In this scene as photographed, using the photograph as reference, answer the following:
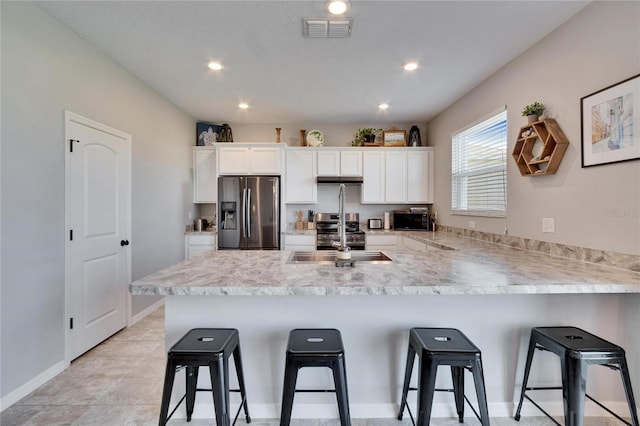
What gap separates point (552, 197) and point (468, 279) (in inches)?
54.0

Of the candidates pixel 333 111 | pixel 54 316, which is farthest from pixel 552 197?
pixel 54 316

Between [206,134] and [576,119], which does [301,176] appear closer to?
[206,134]

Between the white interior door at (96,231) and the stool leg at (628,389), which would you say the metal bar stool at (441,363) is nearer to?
the stool leg at (628,389)

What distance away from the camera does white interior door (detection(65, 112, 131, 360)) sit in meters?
2.38

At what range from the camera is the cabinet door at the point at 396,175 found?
456 centimetres

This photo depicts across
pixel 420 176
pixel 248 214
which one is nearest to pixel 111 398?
pixel 248 214

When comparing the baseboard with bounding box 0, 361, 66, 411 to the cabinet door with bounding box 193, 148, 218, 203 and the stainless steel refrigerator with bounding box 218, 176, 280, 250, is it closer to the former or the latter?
the stainless steel refrigerator with bounding box 218, 176, 280, 250

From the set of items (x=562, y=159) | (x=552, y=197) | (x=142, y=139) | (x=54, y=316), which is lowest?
(x=54, y=316)

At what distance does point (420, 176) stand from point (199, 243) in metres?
3.55

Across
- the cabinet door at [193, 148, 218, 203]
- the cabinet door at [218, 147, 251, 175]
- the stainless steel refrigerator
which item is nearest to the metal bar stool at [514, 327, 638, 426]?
the stainless steel refrigerator

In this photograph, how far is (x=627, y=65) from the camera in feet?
5.68

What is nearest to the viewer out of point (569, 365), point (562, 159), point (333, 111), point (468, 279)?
point (569, 365)

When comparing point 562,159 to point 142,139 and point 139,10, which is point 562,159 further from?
point 142,139

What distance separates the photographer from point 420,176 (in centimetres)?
457
